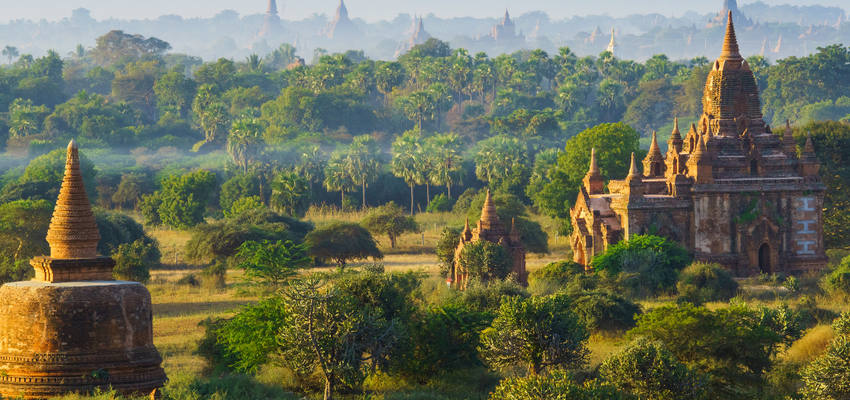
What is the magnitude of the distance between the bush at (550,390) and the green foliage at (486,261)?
74.4 ft

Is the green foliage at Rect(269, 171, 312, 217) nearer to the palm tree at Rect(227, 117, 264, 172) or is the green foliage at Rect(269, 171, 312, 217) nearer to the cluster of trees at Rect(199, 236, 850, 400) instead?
the palm tree at Rect(227, 117, 264, 172)

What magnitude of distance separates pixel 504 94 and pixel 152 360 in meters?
126

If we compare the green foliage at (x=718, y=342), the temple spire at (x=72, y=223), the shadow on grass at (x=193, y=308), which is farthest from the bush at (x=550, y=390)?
the shadow on grass at (x=193, y=308)

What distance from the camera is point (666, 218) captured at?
58.2m

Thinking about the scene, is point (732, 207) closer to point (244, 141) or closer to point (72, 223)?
point (72, 223)

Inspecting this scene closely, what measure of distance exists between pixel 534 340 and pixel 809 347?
30.8 feet

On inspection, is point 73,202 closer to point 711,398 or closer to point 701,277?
point 711,398

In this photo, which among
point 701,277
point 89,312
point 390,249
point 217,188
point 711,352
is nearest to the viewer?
point 89,312

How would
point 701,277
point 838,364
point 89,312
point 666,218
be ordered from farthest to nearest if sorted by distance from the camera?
point 666,218, point 701,277, point 838,364, point 89,312

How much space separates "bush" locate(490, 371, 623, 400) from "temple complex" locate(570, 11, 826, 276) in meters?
27.6

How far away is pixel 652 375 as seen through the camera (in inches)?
1289

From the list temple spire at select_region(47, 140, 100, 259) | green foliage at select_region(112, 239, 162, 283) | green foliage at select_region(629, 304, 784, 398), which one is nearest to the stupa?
temple spire at select_region(47, 140, 100, 259)

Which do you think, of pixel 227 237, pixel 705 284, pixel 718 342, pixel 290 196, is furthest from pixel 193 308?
pixel 290 196

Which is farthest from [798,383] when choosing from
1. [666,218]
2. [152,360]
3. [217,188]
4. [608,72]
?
[608,72]
